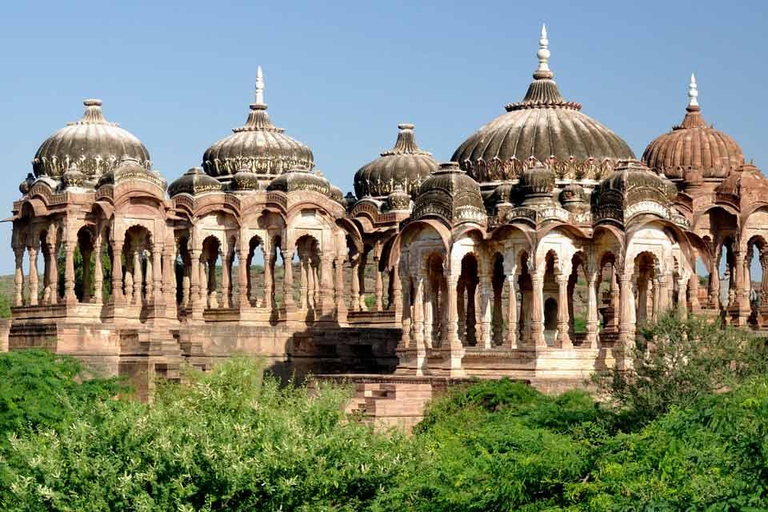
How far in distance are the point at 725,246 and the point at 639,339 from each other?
10.0 meters

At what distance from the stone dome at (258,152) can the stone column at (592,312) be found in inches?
387

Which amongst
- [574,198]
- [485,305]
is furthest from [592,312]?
[574,198]

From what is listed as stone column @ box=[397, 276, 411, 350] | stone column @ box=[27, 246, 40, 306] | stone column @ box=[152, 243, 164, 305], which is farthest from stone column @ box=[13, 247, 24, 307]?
stone column @ box=[397, 276, 411, 350]

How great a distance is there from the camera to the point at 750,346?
3225 centimetres

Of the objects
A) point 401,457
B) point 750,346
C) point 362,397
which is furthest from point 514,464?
point 362,397

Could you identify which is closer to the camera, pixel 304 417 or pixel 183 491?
pixel 183 491

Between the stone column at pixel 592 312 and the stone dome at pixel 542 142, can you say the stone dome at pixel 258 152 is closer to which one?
the stone dome at pixel 542 142

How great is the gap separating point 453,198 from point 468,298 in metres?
4.01

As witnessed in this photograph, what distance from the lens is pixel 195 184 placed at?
143ft

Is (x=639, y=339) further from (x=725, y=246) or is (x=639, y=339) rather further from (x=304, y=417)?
(x=725, y=246)

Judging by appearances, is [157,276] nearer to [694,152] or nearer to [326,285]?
[326,285]

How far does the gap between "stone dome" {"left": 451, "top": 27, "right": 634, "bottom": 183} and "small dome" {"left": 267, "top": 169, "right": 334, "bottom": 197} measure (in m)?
3.48

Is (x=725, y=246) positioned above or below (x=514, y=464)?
above

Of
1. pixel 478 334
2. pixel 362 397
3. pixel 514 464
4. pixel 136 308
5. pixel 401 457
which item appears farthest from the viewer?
pixel 136 308
